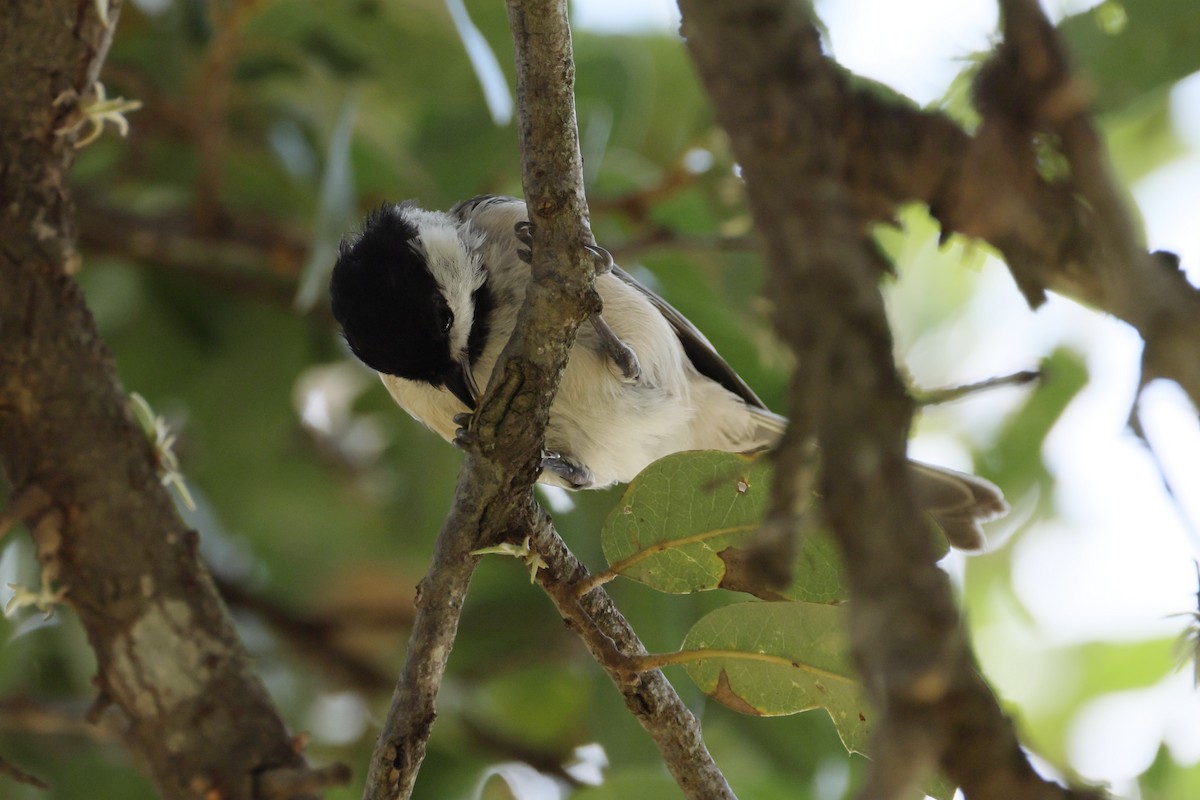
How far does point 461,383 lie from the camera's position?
6.18ft

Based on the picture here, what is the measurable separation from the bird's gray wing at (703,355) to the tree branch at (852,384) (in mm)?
1705

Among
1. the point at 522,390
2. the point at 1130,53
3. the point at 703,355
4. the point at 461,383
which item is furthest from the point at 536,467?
the point at 703,355

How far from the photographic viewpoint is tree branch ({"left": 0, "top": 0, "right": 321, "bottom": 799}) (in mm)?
1410

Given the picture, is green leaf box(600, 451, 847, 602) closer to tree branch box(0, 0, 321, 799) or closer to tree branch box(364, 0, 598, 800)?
tree branch box(364, 0, 598, 800)

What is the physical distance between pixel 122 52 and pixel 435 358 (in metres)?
1.34

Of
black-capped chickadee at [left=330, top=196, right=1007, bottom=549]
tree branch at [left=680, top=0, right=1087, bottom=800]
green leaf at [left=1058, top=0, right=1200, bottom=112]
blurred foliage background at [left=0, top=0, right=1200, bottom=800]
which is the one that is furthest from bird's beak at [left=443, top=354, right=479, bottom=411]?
tree branch at [left=680, top=0, right=1087, bottom=800]

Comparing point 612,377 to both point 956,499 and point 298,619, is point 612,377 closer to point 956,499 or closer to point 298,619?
point 956,499

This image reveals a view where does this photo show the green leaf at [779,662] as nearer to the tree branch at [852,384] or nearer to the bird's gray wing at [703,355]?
the tree branch at [852,384]

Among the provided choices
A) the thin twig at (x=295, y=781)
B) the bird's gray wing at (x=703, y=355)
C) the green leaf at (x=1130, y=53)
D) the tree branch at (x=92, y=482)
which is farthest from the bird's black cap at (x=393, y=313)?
the green leaf at (x=1130, y=53)

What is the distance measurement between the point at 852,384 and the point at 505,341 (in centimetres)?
146

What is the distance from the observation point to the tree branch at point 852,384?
515 millimetres

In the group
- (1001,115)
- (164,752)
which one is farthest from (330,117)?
(1001,115)

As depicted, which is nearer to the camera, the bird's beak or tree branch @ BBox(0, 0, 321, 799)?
tree branch @ BBox(0, 0, 321, 799)

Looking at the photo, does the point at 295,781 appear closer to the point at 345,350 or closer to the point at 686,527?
the point at 686,527
